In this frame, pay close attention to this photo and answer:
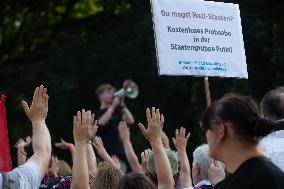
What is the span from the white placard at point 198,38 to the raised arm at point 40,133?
3.79ft

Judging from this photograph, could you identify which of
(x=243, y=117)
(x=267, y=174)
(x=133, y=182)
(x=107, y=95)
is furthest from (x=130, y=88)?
(x=267, y=174)

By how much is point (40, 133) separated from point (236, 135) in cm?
152

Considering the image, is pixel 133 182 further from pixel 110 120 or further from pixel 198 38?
pixel 110 120

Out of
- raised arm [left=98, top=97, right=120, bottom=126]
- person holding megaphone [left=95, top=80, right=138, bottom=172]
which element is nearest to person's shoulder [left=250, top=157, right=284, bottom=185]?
person holding megaphone [left=95, top=80, right=138, bottom=172]

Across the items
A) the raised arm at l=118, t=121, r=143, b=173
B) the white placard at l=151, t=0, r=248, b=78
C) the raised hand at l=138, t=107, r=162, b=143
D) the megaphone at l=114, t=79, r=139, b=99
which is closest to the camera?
the raised hand at l=138, t=107, r=162, b=143

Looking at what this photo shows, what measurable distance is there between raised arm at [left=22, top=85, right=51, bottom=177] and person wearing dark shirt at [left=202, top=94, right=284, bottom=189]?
1.22 m

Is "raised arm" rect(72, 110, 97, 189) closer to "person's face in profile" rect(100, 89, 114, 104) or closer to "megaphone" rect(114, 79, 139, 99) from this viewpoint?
"person's face in profile" rect(100, 89, 114, 104)

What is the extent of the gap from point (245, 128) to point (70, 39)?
12.5 metres

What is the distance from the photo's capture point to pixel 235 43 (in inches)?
238

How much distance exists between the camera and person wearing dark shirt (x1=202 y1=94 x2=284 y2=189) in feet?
11.1

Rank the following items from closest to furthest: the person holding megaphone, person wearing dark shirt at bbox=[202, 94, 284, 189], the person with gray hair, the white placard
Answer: person wearing dark shirt at bbox=[202, 94, 284, 189]
the person with gray hair
the white placard
the person holding megaphone

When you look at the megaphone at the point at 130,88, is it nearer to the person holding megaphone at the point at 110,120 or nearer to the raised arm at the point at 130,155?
the person holding megaphone at the point at 110,120

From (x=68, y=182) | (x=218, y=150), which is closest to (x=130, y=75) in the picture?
(x=68, y=182)

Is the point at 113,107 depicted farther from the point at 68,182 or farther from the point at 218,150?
the point at 218,150
